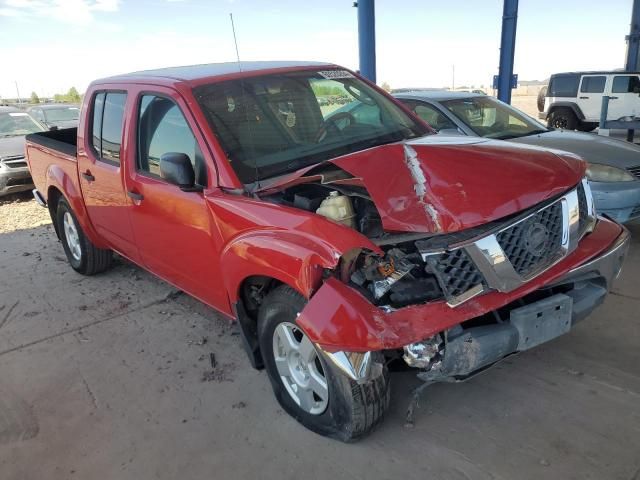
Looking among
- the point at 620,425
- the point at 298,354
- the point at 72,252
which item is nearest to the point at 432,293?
the point at 298,354

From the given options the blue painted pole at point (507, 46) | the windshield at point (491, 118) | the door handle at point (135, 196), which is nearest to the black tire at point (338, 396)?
the door handle at point (135, 196)

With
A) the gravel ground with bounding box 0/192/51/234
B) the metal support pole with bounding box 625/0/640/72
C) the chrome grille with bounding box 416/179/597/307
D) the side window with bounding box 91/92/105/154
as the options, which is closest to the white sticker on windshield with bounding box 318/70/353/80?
the side window with bounding box 91/92/105/154

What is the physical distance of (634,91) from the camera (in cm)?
1409

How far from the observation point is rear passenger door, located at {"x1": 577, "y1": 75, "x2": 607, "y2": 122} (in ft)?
48.2

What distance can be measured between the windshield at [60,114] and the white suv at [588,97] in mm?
13140

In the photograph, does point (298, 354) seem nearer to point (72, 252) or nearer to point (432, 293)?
point (432, 293)

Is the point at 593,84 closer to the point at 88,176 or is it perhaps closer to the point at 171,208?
the point at 88,176

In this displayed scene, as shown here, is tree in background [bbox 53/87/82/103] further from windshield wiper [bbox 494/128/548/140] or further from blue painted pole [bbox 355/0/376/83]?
windshield wiper [bbox 494/128/548/140]

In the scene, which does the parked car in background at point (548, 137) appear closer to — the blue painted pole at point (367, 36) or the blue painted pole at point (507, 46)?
the blue painted pole at point (367, 36)

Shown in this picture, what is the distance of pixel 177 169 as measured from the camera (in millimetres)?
2896

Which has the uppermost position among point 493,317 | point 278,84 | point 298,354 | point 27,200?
point 278,84

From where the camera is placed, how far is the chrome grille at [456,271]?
2.29 meters

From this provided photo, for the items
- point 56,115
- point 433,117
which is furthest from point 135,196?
point 56,115

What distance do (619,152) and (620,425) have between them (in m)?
3.45
